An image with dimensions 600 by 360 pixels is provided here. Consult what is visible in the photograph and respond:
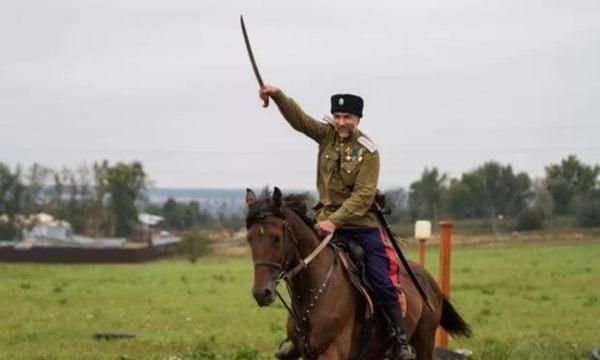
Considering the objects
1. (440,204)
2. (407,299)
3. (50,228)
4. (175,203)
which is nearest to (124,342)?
(407,299)

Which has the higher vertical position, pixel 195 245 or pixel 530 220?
pixel 530 220

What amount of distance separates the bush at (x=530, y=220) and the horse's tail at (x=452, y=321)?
7403 centimetres

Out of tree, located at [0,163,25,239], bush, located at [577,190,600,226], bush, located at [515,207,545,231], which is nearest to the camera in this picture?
bush, located at [577,190,600,226]

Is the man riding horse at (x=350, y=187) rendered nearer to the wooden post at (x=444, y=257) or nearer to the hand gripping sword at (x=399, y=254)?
the hand gripping sword at (x=399, y=254)

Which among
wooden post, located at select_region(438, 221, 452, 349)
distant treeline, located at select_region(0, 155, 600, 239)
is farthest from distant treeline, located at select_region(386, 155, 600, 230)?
wooden post, located at select_region(438, 221, 452, 349)

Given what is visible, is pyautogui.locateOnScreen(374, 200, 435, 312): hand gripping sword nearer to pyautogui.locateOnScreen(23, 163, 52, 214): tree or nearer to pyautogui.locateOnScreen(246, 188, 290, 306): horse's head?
pyautogui.locateOnScreen(246, 188, 290, 306): horse's head

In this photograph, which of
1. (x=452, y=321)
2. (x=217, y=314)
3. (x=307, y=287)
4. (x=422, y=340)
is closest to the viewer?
(x=307, y=287)

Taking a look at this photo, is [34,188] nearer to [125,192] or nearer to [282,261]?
[125,192]

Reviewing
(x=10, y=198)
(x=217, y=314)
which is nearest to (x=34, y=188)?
(x=10, y=198)

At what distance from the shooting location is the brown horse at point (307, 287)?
311 inches

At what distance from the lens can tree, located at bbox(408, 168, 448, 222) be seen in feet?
316

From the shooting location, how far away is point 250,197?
8234 millimetres

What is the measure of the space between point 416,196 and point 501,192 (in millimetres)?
9647

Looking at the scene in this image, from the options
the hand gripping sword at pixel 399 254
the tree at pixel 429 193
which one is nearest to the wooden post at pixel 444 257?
the hand gripping sword at pixel 399 254
